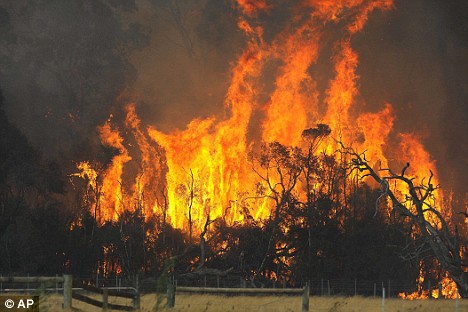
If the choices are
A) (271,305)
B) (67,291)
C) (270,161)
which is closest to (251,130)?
(270,161)

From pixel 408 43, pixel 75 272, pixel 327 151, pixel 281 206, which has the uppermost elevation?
pixel 408 43

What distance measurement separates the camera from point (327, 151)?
81812mm

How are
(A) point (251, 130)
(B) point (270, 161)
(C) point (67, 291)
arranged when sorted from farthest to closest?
(A) point (251, 130) < (B) point (270, 161) < (C) point (67, 291)

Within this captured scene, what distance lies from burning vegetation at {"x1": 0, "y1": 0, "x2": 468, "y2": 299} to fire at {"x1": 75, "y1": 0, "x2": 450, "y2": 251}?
101 millimetres

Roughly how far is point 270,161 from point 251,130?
4.47m

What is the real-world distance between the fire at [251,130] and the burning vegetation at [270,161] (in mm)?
101

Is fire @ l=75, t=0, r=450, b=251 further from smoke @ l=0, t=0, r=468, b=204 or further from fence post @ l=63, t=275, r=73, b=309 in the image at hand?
fence post @ l=63, t=275, r=73, b=309

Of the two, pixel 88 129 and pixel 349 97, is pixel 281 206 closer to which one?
pixel 349 97

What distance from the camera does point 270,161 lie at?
78.3m

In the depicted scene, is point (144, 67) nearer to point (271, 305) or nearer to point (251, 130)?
point (251, 130)

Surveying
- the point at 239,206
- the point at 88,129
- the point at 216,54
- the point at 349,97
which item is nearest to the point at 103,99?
the point at 88,129

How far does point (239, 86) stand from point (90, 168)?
54.8ft

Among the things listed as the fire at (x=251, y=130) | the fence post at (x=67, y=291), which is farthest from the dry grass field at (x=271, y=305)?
the fire at (x=251, y=130)

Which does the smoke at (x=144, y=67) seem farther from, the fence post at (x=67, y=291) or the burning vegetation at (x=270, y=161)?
the fence post at (x=67, y=291)
